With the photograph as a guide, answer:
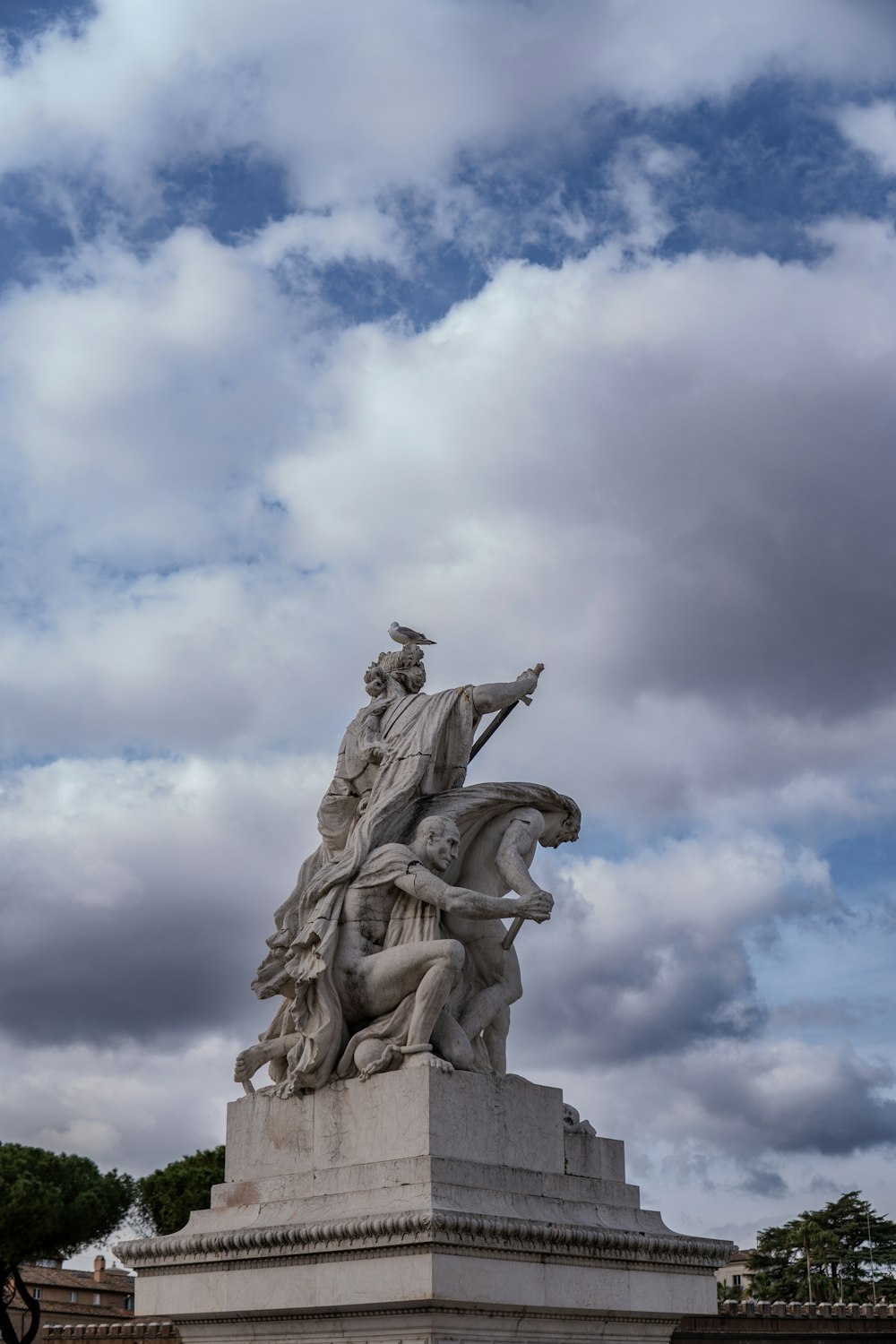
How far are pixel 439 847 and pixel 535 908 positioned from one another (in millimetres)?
832

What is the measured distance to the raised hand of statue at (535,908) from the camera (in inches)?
396

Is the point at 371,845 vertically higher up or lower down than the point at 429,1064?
higher up

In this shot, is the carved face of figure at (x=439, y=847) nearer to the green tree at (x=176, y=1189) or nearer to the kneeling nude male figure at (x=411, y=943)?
the kneeling nude male figure at (x=411, y=943)

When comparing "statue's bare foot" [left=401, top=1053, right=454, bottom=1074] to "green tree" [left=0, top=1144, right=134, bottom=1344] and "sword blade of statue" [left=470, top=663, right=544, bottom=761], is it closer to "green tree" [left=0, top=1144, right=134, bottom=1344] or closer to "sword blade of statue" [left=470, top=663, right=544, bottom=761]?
"sword blade of statue" [left=470, top=663, right=544, bottom=761]

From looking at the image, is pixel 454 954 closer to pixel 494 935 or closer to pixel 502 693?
pixel 494 935

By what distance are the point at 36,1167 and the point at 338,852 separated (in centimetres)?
4022

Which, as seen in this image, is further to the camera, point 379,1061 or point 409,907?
point 409,907

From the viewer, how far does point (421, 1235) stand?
8461mm

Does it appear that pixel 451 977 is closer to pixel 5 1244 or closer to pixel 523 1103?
pixel 523 1103

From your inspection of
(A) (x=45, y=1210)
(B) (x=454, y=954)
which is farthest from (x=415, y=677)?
(A) (x=45, y=1210)

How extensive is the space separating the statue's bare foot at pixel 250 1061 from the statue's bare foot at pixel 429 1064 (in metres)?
Result: 1.28

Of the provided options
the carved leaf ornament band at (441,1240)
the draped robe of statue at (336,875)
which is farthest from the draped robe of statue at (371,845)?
the carved leaf ornament band at (441,1240)

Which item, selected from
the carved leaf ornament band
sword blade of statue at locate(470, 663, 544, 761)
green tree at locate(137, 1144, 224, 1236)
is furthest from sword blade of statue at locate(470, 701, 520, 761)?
green tree at locate(137, 1144, 224, 1236)

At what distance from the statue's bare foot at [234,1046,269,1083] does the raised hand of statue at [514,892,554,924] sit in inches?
79.4
